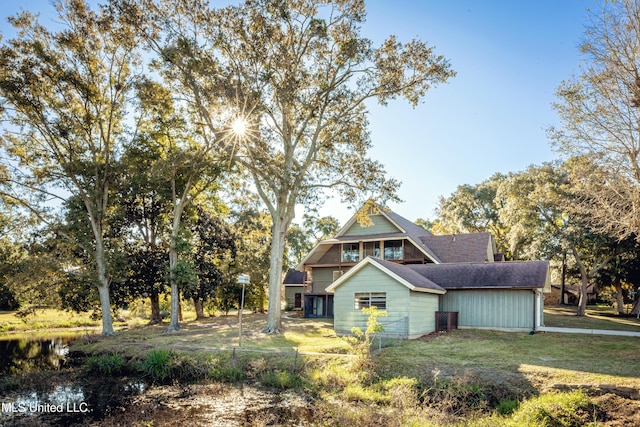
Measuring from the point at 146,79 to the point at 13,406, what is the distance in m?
18.2

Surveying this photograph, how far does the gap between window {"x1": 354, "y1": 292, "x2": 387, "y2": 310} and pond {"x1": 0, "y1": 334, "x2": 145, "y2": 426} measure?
1116 cm

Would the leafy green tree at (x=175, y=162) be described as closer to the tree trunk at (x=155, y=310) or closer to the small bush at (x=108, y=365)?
the tree trunk at (x=155, y=310)

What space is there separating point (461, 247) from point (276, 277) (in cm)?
1499

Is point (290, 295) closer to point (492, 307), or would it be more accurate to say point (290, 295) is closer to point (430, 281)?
point (430, 281)

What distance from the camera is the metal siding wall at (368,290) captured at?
69.5ft

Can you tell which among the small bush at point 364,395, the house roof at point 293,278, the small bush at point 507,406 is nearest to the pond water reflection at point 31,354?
the small bush at point 364,395

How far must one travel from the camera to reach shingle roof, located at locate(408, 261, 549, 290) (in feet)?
74.9

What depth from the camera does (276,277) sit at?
2395 centimetres

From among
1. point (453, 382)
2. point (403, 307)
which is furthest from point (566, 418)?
point (403, 307)

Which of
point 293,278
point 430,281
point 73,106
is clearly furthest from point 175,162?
point 293,278

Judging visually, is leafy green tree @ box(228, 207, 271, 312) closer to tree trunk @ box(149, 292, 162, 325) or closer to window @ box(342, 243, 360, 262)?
tree trunk @ box(149, 292, 162, 325)

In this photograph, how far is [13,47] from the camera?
22.4 metres

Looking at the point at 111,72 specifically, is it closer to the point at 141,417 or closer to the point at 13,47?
the point at 13,47

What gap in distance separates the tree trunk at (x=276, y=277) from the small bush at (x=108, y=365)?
27.3 ft
